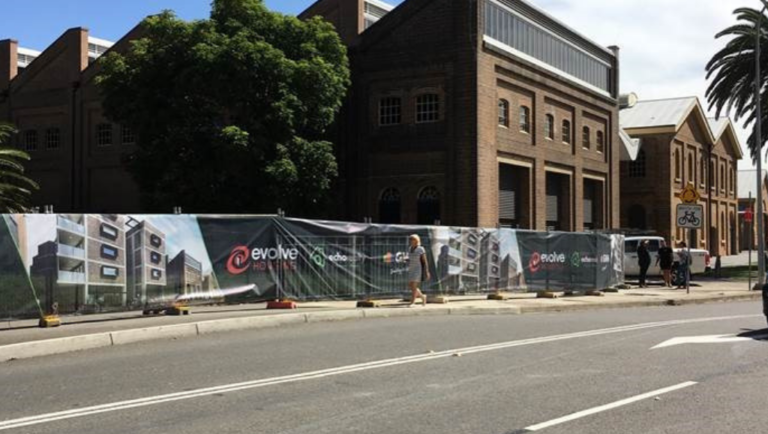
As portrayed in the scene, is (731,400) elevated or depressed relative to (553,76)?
depressed

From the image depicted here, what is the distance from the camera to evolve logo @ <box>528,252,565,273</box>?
2266 centimetres

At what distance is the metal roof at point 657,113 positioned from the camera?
5399 centimetres

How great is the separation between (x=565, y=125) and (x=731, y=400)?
110ft

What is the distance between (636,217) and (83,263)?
46700 millimetres

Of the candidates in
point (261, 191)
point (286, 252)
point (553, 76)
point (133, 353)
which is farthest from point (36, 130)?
point (133, 353)

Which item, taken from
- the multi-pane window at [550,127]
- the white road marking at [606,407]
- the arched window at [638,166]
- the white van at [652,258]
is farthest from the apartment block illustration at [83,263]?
the arched window at [638,166]

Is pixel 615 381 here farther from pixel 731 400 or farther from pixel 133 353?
pixel 133 353

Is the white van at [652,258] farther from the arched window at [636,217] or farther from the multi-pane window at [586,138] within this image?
the arched window at [636,217]

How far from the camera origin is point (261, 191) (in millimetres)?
29266

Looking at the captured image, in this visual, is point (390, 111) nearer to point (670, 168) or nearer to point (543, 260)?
point (543, 260)

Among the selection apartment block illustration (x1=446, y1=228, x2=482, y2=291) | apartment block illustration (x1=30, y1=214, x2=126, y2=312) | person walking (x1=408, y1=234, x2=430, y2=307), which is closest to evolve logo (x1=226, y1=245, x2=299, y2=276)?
apartment block illustration (x1=30, y1=214, x2=126, y2=312)

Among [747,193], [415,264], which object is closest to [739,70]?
[415,264]

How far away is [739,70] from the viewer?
129 ft

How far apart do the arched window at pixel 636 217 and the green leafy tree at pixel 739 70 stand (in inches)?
532
